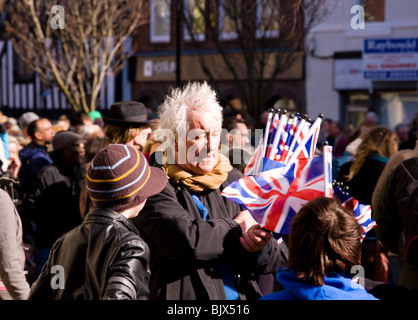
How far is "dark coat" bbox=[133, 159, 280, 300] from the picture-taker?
272 cm

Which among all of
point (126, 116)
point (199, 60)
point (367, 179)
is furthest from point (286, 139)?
point (199, 60)

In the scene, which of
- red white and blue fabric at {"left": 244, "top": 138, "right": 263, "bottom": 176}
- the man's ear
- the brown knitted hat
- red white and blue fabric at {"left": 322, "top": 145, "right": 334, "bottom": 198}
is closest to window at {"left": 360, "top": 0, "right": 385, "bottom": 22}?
the man's ear

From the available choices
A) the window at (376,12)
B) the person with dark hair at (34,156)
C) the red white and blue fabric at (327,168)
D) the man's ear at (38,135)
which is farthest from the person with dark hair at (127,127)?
the window at (376,12)

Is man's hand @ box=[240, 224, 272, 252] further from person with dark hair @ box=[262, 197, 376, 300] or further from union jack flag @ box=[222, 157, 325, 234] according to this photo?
person with dark hair @ box=[262, 197, 376, 300]

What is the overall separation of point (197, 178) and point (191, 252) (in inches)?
16.2

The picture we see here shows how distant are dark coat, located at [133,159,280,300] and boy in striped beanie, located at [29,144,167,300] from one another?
0.25m

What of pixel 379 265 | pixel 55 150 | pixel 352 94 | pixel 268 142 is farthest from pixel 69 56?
pixel 268 142

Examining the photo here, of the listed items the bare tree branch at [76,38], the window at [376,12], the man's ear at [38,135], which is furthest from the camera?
the bare tree branch at [76,38]

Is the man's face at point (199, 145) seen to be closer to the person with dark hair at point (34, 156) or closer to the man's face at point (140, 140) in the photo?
the man's face at point (140, 140)

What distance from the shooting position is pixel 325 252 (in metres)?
2.30

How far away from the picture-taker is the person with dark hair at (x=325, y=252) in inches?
90.3

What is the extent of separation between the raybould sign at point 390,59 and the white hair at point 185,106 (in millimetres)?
14214

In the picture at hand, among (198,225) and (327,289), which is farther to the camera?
(198,225)

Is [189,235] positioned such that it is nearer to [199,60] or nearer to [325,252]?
[325,252]
